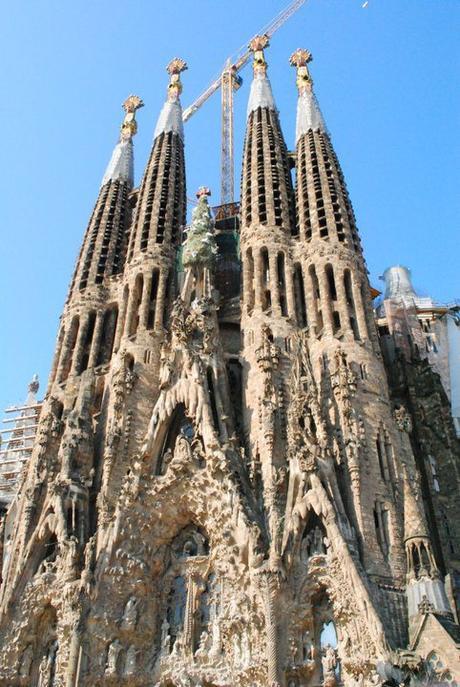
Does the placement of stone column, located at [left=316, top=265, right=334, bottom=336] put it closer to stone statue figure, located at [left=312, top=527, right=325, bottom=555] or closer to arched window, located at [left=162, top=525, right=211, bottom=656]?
stone statue figure, located at [left=312, top=527, right=325, bottom=555]

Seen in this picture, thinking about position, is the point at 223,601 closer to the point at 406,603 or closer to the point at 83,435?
the point at 406,603

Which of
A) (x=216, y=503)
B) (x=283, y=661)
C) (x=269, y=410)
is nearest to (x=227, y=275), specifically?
(x=269, y=410)

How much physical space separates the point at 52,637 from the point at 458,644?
11225mm

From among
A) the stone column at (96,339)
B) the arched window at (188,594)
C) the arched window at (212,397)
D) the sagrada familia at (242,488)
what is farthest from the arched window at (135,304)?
the arched window at (188,594)

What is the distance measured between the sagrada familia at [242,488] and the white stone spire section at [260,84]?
8.18 m

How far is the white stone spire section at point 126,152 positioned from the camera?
35094 millimetres

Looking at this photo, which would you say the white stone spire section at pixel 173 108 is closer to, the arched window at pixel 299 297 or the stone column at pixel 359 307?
the arched window at pixel 299 297

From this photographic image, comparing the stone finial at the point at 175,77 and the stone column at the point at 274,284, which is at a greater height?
the stone finial at the point at 175,77

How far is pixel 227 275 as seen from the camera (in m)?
29.7

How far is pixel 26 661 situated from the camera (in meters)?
19.6

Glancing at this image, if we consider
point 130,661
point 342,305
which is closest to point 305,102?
point 342,305

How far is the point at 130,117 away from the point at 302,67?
10.0 metres

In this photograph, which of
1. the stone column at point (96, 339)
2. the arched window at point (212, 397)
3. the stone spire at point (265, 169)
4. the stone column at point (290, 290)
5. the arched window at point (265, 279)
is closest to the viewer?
the arched window at point (212, 397)

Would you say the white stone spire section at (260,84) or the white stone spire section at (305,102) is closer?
the white stone spire section at (305,102)
